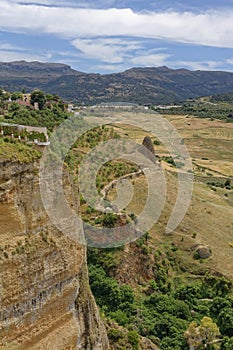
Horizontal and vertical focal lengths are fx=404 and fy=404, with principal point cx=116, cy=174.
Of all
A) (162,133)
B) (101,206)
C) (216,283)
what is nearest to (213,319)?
(216,283)

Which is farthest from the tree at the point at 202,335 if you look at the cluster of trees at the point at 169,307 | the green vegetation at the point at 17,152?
the green vegetation at the point at 17,152

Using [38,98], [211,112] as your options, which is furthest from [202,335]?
[211,112]

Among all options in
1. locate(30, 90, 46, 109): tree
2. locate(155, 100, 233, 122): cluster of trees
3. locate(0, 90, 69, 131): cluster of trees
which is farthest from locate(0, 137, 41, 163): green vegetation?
locate(155, 100, 233, 122): cluster of trees

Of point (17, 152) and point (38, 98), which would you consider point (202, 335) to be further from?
point (38, 98)

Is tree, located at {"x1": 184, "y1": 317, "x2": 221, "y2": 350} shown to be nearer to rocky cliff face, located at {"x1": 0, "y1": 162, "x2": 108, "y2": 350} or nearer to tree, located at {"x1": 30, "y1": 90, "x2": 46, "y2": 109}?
rocky cliff face, located at {"x1": 0, "y1": 162, "x2": 108, "y2": 350}

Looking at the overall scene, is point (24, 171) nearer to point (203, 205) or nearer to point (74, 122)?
point (74, 122)
